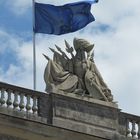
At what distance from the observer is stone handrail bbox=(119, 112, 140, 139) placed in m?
25.2

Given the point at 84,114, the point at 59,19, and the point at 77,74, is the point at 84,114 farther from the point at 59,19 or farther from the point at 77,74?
the point at 59,19

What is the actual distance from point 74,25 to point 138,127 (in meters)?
3.52

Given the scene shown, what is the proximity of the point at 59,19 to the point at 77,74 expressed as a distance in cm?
197

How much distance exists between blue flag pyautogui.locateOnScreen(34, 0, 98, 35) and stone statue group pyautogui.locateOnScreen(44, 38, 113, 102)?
88 cm

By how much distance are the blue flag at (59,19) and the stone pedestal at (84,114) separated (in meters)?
2.62

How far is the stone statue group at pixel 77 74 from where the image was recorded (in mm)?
24922

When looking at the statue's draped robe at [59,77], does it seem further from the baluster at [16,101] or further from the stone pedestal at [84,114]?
the baluster at [16,101]

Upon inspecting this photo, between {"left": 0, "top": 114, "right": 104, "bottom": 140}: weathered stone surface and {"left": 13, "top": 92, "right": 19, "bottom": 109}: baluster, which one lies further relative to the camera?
{"left": 13, "top": 92, "right": 19, "bottom": 109}: baluster

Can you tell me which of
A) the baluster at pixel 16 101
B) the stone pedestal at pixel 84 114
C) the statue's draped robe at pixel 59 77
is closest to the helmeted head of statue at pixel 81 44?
the statue's draped robe at pixel 59 77

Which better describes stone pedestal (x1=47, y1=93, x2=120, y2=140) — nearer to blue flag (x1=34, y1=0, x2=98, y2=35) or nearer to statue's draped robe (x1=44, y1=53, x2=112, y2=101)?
statue's draped robe (x1=44, y1=53, x2=112, y2=101)

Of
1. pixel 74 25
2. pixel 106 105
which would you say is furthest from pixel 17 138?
pixel 74 25

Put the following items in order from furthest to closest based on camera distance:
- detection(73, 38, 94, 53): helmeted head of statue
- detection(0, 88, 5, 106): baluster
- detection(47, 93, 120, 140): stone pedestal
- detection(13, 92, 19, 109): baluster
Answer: detection(73, 38, 94, 53): helmeted head of statue → detection(47, 93, 120, 140): stone pedestal → detection(13, 92, 19, 109): baluster → detection(0, 88, 5, 106): baluster

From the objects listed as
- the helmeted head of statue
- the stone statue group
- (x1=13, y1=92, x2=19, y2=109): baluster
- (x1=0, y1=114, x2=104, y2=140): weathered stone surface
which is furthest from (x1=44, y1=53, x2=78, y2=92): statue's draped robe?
(x1=0, y1=114, x2=104, y2=140): weathered stone surface

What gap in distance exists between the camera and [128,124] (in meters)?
A: 25.4
